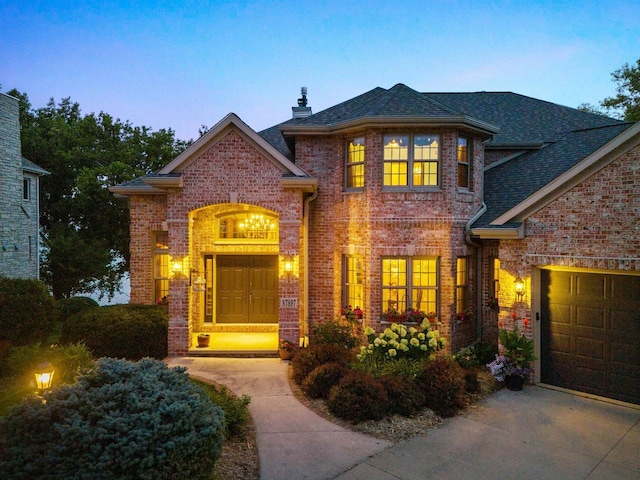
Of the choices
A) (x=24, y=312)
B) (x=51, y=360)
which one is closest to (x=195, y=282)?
(x=51, y=360)

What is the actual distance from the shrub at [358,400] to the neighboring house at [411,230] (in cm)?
358

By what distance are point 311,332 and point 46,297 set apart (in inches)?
280

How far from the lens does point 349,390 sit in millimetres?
7684

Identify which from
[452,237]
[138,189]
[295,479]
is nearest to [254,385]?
[295,479]

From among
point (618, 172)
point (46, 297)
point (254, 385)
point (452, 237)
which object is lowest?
point (254, 385)

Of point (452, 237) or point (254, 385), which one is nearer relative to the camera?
point (254, 385)

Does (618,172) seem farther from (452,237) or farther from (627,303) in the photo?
(452,237)

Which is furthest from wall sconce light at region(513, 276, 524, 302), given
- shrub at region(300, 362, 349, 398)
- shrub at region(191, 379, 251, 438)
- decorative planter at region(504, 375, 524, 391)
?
shrub at region(191, 379, 251, 438)

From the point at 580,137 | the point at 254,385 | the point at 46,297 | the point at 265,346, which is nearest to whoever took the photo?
the point at 254,385

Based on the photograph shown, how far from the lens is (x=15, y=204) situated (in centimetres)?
1923

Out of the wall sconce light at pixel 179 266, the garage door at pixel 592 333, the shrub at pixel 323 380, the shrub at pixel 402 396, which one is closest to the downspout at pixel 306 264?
the wall sconce light at pixel 179 266

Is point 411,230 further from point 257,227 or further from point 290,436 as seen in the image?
point 290,436

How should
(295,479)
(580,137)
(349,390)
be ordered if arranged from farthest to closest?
(580,137) → (349,390) → (295,479)

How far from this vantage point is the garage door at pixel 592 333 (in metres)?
8.27
